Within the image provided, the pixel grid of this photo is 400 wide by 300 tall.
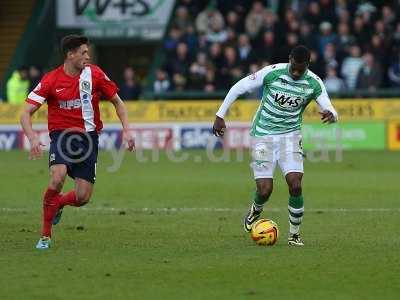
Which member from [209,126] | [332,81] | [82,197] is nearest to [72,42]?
[82,197]

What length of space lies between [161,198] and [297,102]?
5914 mm

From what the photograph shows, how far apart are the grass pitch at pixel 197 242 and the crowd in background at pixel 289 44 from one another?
7.05m

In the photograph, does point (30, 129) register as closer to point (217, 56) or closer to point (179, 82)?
point (179, 82)

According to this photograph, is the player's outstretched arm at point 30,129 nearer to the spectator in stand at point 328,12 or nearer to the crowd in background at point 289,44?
the crowd in background at point 289,44

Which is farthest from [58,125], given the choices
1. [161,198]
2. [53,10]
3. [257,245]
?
[53,10]

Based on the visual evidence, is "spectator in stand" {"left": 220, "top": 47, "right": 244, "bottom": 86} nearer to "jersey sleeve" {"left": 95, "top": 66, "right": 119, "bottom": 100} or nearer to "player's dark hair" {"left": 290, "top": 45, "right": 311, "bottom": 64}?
"jersey sleeve" {"left": 95, "top": 66, "right": 119, "bottom": 100}

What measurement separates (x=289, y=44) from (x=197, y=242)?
1680 cm

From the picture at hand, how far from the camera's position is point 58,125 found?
1123cm

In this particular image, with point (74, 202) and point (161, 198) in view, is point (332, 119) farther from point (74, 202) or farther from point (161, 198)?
point (161, 198)

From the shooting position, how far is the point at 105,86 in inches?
447

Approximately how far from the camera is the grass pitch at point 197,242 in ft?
28.8

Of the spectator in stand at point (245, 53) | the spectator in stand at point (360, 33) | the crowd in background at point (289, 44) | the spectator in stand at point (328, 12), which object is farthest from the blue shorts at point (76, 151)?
the spectator in stand at point (328, 12)

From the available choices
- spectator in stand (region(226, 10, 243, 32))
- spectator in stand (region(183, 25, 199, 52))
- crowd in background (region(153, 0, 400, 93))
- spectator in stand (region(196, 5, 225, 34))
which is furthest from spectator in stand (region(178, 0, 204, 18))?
spectator in stand (region(226, 10, 243, 32))

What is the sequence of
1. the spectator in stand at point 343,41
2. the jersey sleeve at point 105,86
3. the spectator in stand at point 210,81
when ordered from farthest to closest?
the spectator in stand at point 210,81
the spectator in stand at point 343,41
the jersey sleeve at point 105,86
